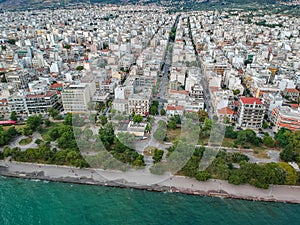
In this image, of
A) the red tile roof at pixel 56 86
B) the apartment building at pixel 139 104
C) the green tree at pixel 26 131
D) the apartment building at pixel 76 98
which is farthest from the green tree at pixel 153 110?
the red tile roof at pixel 56 86

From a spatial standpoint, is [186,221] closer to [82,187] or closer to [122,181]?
[122,181]

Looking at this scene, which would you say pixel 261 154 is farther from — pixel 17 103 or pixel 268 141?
pixel 17 103

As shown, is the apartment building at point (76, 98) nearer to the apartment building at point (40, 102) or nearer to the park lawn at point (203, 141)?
the apartment building at point (40, 102)

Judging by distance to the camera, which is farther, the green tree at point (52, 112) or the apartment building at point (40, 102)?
the apartment building at point (40, 102)

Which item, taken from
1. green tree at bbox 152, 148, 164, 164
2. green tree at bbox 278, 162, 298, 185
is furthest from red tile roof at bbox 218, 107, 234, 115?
green tree at bbox 152, 148, 164, 164

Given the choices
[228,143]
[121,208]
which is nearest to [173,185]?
[121,208]

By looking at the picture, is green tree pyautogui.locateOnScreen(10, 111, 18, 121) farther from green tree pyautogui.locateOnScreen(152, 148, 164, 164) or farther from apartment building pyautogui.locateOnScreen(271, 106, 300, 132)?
apartment building pyautogui.locateOnScreen(271, 106, 300, 132)

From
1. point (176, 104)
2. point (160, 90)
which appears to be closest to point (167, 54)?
point (160, 90)
